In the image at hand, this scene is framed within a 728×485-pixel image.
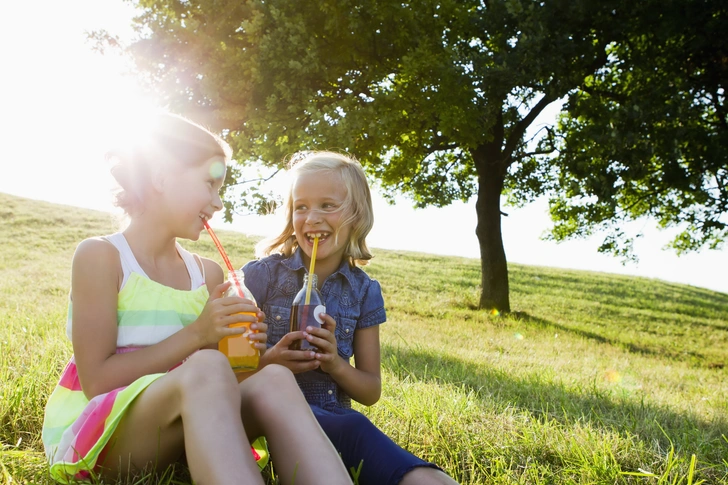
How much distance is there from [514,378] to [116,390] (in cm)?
410

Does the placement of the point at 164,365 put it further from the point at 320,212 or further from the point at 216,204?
the point at 320,212

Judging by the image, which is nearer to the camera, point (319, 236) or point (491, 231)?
point (319, 236)

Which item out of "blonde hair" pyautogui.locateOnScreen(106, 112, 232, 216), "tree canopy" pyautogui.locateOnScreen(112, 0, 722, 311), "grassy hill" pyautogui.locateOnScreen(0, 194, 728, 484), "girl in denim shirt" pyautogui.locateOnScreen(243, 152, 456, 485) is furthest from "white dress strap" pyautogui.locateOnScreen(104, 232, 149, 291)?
"tree canopy" pyautogui.locateOnScreen(112, 0, 722, 311)

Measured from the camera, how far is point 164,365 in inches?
90.0

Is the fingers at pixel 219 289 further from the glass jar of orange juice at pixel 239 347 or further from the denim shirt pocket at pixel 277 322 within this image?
the denim shirt pocket at pixel 277 322

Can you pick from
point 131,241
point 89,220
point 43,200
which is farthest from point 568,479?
point 43,200

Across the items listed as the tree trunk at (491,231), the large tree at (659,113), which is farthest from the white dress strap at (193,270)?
the tree trunk at (491,231)

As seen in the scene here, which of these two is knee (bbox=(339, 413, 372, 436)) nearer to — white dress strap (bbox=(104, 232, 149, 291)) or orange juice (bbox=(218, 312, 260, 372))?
orange juice (bbox=(218, 312, 260, 372))

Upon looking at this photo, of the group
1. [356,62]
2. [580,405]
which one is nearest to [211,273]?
[580,405]

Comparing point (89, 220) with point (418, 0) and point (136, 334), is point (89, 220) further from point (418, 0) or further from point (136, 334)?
point (136, 334)

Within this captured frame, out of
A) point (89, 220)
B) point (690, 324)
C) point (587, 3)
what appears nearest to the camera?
point (587, 3)

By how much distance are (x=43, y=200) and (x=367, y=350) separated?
74.3ft

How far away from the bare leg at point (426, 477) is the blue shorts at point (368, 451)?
0.6 inches

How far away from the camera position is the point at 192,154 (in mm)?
2580
